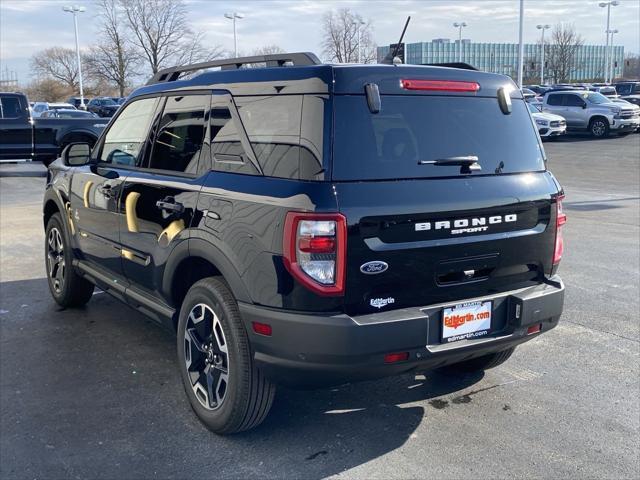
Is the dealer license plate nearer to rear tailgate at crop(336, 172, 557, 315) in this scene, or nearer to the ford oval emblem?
rear tailgate at crop(336, 172, 557, 315)

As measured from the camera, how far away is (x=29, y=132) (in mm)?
17922

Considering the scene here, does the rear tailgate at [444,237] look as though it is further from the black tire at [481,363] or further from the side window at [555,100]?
the side window at [555,100]

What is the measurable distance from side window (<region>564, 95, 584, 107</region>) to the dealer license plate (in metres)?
27.5

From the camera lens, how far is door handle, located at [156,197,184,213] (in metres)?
3.92

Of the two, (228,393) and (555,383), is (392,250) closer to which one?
(228,393)

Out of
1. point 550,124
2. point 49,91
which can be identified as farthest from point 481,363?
point 49,91

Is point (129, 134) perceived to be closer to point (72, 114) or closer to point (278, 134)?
point (278, 134)

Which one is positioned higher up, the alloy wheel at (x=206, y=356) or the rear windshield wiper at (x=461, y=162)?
the rear windshield wiper at (x=461, y=162)

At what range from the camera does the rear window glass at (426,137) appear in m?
3.21

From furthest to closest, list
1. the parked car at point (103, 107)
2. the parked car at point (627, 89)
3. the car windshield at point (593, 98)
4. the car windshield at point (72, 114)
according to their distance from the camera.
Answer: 1. the parked car at point (627, 89)
2. the parked car at point (103, 107)
3. the car windshield at point (593, 98)
4. the car windshield at point (72, 114)

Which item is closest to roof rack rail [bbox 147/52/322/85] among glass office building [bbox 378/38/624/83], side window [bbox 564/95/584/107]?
side window [bbox 564/95/584/107]

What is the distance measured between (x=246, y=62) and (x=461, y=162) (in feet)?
4.63

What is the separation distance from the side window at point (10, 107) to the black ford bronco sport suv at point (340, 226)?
15.3 m

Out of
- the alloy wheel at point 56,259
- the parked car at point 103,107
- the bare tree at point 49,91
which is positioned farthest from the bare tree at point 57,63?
the alloy wheel at point 56,259
